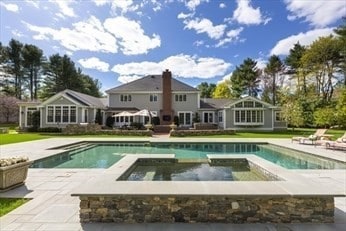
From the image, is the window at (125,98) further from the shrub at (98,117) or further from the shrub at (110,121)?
the shrub at (98,117)

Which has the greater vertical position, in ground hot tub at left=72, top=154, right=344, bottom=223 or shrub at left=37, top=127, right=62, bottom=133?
shrub at left=37, top=127, right=62, bottom=133

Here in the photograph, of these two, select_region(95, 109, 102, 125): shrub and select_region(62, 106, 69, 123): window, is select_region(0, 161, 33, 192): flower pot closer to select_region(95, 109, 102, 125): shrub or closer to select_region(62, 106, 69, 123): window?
select_region(62, 106, 69, 123): window

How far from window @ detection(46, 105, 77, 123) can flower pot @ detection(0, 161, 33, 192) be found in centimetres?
2597

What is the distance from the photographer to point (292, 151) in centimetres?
1534

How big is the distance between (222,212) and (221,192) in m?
0.34

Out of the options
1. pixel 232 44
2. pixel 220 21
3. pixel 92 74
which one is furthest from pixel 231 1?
pixel 92 74

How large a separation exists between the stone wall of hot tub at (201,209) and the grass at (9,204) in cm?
165

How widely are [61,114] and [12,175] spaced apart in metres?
27.4

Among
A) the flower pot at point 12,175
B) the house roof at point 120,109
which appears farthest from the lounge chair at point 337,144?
the house roof at point 120,109

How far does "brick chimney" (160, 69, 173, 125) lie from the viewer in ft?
115

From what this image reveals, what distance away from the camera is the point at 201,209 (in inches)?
191

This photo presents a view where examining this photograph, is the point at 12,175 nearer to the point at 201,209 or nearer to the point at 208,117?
the point at 201,209

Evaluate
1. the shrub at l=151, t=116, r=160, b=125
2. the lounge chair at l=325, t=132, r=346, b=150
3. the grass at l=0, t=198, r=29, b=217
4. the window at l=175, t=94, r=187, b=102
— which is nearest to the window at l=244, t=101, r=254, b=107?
the window at l=175, t=94, r=187, b=102

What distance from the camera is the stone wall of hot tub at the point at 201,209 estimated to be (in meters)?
4.82
